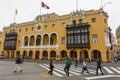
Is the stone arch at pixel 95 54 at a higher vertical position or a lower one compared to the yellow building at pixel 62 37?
lower

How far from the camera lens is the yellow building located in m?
37.8

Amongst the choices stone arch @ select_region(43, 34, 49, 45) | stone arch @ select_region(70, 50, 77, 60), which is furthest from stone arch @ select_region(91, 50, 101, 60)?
stone arch @ select_region(43, 34, 49, 45)

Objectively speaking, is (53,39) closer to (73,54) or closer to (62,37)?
(62,37)

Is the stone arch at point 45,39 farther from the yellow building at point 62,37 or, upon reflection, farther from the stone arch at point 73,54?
the stone arch at point 73,54

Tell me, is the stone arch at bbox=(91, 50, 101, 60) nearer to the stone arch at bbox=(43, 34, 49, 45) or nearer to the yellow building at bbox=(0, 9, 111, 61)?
the yellow building at bbox=(0, 9, 111, 61)

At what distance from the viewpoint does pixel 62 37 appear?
43.6 meters

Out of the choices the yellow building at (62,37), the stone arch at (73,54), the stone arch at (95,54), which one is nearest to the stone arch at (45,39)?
the yellow building at (62,37)

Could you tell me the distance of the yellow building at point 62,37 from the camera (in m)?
37.8

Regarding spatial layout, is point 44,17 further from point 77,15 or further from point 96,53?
point 96,53

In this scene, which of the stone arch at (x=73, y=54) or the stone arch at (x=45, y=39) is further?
the stone arch at (x=45, y=39)

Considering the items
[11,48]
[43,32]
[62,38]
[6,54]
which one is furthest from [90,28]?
[6,54]

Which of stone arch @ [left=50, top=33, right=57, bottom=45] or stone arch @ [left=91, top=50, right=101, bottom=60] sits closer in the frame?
stone arch @ [left=91, top=50, right=101, bottom=60]

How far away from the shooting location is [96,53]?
38.2 m

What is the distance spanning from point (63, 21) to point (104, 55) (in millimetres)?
15796
